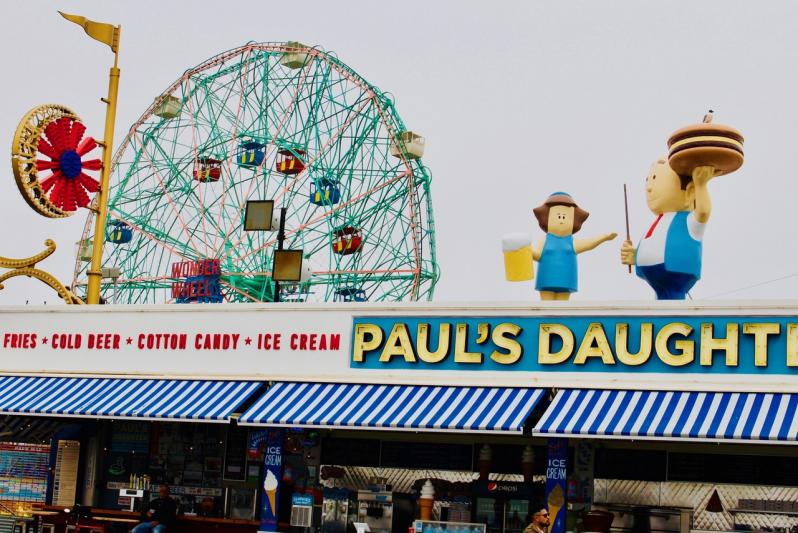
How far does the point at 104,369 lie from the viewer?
2219 cm

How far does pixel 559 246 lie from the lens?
832 inches

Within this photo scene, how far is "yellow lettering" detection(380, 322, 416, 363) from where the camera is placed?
2009 centimetres

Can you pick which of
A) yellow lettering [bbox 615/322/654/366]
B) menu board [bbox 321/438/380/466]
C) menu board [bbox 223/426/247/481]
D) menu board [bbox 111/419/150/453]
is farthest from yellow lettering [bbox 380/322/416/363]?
menu board [bbox 111/419/150/453]

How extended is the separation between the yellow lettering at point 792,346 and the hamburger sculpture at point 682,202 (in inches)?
95.8

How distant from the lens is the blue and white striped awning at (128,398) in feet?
66.3

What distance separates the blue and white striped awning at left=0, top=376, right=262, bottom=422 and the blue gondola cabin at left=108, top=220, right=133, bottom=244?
33.9 meters

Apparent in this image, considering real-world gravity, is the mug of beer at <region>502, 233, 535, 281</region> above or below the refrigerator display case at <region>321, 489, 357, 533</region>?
above

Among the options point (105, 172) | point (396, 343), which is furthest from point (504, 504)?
point (105, 172)

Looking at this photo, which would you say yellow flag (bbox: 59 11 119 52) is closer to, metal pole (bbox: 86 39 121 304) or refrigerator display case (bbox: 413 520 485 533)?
metal pole (bbox: 86 39 121 304)

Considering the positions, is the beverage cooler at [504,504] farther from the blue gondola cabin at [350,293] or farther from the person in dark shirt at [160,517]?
the blue gondola cabin at [350,293]

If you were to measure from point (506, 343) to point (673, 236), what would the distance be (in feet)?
9.97

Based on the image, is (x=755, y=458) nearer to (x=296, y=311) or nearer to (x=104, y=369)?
(x=296, y=311)

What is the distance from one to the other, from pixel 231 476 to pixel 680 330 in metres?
8.09

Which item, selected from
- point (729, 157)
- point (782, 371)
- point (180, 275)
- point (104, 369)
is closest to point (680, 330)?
point (782, 371)
